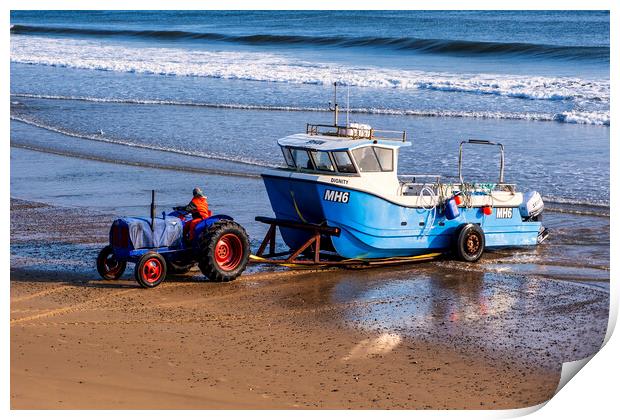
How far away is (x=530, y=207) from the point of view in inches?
586

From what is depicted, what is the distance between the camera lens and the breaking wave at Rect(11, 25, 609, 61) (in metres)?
38.4

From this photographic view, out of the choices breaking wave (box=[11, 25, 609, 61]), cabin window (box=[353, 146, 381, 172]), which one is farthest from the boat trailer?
breaking wave (box=[11, 25, 609, 61])

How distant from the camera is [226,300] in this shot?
39.0 ft

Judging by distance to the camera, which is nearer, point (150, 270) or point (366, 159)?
point (150, 270)

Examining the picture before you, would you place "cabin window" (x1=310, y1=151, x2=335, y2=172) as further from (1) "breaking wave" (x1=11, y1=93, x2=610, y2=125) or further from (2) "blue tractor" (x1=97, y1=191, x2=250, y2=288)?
(1) "breaking wave" (x1=11, y1=93, x2=610, y2=125)

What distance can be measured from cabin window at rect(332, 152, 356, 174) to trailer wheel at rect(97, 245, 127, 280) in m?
2.98

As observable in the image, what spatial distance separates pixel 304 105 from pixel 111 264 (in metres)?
16.4

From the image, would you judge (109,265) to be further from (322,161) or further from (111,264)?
(322,161)

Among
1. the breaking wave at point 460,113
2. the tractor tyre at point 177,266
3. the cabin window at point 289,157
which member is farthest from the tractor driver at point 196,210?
the breaking wave at point 460,113

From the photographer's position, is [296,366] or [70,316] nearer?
[296,366]

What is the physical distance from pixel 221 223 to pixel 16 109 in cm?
1783

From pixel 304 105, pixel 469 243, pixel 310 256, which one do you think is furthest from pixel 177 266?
pixel 304 105
